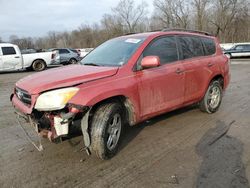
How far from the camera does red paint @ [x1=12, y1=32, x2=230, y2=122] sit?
161 inches

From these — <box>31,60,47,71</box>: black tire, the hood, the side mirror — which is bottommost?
<box>31,60,47,71</box>: black tire

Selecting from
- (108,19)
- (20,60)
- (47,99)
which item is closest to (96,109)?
(47,99)

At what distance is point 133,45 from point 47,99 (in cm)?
186

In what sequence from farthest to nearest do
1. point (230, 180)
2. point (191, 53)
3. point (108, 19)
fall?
1. point (108, 19)
2. point (191, 53)
3. point (230, 180)

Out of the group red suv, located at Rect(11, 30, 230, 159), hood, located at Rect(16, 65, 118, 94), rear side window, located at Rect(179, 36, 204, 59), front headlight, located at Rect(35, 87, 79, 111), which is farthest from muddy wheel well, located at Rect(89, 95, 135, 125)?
rear side window, located at Rect(179, 36, 204, 59)

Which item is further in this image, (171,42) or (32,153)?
(171,42)

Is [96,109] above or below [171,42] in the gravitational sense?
below

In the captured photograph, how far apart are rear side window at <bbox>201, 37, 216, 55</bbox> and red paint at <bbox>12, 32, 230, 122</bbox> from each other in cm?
30

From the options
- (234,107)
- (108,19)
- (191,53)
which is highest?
(108,19)

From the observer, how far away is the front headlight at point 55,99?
388 centimetres

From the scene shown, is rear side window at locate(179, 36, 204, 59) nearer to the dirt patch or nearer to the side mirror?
the side mirror

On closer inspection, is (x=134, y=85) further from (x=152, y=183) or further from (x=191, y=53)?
(x=191, y=53)

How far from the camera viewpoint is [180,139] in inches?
202

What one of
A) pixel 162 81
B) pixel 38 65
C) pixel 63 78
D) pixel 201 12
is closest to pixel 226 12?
pixel 201 12
